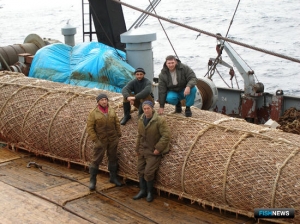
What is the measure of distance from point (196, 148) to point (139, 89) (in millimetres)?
1610

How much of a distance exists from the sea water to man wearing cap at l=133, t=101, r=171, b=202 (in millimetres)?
22174

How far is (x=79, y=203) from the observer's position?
330 inches

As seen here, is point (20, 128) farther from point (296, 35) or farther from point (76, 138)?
point (296, 35)

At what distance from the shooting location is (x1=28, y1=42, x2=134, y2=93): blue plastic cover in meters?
13.9

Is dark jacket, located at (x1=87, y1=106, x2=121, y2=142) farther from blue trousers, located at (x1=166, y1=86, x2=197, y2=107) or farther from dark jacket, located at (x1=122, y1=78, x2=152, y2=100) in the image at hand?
blue trousers, located at (x1=166, y1=86, x2=197, y2=107)

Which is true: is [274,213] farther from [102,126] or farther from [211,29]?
[211,29]

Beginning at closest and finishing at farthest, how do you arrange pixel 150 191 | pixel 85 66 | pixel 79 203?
pixel 79 203, pixel 150 191, pixel 85 66

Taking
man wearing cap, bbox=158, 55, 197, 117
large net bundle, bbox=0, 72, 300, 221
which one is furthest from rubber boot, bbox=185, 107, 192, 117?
large net bundle, bbox=0, 72, 300, 221

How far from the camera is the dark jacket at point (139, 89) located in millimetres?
8844

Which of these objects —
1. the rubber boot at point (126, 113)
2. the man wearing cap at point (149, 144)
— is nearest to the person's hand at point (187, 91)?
the man wearing cap at point (149, 144)

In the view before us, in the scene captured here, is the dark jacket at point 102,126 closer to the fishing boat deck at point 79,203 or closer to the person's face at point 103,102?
the person's face at point 103,102

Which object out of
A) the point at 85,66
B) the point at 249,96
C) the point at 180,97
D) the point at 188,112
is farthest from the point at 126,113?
the point at 249,96

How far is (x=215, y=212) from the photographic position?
8.08 m

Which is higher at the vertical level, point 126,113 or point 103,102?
point 103,102
